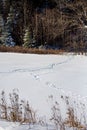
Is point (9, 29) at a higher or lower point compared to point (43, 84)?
lower

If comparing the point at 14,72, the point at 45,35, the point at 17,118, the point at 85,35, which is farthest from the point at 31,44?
the point at 17,118

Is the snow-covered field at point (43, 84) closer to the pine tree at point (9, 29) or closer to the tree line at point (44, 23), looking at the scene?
the tree line at point (44, 23)

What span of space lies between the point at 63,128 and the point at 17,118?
1208 millimetres

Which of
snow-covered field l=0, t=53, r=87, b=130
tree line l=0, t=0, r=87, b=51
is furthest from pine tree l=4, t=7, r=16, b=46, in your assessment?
snow-covered field l=0, t=53, r=87, b=130

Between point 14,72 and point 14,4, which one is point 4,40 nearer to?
point 14,4

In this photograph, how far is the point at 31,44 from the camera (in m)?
37.6

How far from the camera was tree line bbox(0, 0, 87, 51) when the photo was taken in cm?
3506

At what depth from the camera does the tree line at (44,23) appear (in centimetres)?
3506

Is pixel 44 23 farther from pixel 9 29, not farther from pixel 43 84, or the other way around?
pixel 43 84

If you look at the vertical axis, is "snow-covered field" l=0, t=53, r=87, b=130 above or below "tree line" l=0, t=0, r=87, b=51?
above

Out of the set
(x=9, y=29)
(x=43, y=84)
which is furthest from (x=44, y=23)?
(x=43, y=84)

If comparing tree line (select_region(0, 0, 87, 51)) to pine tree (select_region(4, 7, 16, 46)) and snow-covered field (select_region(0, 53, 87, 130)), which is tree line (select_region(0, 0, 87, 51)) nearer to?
pine tree (select_region(4, 7, 16, 46))

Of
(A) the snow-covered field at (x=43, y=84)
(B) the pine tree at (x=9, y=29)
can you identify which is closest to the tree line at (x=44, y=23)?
(B) the pine tree at (x=9, y=29)

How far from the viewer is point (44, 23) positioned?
39.0m
